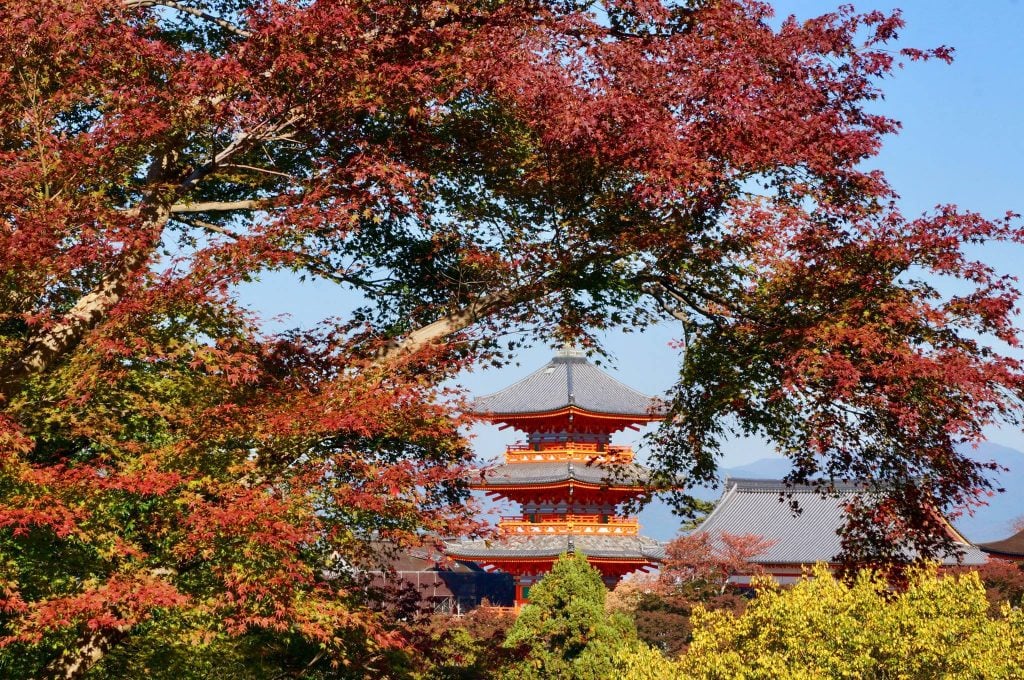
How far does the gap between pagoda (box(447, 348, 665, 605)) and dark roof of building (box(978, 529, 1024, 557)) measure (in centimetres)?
1177

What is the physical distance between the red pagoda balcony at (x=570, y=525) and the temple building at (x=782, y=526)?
121 inches

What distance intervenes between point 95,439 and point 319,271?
238 cm

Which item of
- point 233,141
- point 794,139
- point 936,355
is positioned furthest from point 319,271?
point 936,355

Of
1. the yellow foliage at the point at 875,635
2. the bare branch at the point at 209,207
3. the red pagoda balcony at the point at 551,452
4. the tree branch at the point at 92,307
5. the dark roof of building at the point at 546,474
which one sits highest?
the red pagoda balcony at the point at 551,452

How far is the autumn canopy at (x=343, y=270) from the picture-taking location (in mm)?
6629

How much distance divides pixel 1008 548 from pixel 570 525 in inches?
593

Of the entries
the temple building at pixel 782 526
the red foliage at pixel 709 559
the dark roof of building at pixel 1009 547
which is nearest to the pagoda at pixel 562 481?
the red foliage at pixel 709 559

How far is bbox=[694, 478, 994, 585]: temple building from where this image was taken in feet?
113

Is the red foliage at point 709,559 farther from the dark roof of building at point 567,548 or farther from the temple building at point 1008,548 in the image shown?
the temple building at point 1008,548

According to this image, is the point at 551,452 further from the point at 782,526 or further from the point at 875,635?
the point at 875,635

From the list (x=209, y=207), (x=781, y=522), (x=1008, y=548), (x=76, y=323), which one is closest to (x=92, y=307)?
(x=76, y=323)

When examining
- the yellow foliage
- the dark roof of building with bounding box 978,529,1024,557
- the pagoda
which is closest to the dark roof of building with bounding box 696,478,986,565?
the dark roof of building with bounding box 978,529,1024,557

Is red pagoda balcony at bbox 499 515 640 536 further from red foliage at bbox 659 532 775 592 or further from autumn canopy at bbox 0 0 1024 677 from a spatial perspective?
autumn canopy at bbox 0 0 1024 677

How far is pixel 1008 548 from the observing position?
35531 mm
